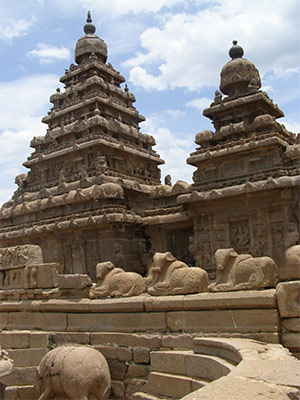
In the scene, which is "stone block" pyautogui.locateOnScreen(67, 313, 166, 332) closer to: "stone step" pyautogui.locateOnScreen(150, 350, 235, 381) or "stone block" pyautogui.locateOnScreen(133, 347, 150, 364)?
"stone block" pyautogui.locateOnScreen(133, 347, 150, 364)

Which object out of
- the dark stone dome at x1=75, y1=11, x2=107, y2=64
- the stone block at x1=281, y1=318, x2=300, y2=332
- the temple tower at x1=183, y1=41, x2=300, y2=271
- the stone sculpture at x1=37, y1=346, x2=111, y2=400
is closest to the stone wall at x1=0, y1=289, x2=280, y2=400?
the stone block at x1=281, y1=318, x2=300, y2=332

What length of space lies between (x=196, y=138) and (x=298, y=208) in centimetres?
534

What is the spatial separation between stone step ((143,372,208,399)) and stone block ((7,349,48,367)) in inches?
110

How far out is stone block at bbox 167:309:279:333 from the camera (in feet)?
21.5

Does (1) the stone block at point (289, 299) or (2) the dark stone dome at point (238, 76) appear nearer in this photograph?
(1) the stone block at point (289, 299)

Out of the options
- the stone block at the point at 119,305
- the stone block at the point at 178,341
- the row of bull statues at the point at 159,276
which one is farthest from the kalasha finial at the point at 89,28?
the stone block at the point at 178,341

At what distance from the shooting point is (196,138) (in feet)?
60.2

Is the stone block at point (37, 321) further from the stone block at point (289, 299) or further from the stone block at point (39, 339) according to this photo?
the stone block at point (289, 299)

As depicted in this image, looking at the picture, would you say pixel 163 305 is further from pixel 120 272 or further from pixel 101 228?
pixel 101 228

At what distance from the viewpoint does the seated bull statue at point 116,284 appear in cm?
858

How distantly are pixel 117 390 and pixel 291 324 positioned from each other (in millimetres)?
3333

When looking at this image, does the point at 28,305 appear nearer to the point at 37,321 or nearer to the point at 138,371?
the point at 37,321

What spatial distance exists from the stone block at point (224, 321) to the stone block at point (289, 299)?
153 mm

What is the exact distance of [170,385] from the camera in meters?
6.68
